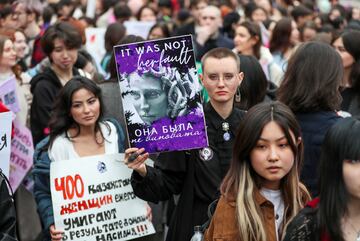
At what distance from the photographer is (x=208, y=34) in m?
12.7

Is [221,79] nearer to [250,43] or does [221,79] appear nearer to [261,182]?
[261,182]

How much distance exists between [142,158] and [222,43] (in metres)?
→ 8.16

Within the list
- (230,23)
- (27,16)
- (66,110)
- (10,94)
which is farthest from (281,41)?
(66,110)

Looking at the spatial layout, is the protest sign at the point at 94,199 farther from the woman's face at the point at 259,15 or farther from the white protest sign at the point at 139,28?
the woman's face at the point at 259,15

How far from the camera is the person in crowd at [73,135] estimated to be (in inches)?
238

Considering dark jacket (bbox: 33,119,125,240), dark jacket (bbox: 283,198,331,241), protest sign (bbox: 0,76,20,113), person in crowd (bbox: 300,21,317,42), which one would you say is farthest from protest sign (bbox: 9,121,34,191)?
person in crowd (bbox: 300,21,317,42)

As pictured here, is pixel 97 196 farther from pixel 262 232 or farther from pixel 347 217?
pixel 347 217

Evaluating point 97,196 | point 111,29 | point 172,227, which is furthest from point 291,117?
point 111,29

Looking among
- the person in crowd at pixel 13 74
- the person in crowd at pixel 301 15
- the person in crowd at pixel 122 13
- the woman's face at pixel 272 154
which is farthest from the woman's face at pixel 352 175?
the person in crowd at pixel 301 15

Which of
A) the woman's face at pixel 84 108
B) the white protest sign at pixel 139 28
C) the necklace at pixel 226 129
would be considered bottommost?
the necklace at pixel 226 129

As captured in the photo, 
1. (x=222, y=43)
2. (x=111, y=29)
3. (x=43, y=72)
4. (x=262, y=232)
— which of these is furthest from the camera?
(x=222, y=43)

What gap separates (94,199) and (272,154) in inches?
80.1

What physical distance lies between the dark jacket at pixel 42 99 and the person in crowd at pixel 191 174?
11.0 feet

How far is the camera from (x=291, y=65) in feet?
18.8
